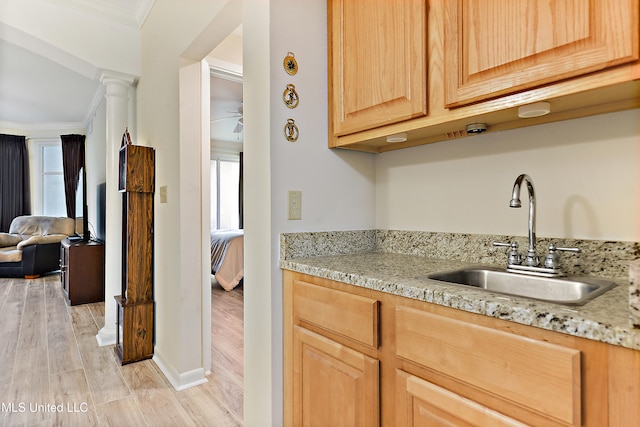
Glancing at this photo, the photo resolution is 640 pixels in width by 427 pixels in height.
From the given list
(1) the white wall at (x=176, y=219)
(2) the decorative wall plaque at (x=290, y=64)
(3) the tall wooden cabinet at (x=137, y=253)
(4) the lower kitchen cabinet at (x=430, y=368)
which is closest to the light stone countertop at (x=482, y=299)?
(4) the lower kitchen cabinet at (x=430, y=368)

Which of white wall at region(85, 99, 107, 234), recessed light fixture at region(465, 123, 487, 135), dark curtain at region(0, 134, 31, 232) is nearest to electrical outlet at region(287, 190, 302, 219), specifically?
recessed light fixture at region(465, 123, 487, 135)

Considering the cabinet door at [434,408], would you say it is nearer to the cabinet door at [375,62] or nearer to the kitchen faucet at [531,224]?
the kitchen faucet at [531,224]

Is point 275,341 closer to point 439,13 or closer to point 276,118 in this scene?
point 276,118

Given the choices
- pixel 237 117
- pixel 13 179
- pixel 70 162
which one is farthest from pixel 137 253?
pixel 13 179

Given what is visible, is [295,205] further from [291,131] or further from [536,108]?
[536,108]

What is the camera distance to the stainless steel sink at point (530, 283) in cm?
100

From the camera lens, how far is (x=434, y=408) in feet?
2.99

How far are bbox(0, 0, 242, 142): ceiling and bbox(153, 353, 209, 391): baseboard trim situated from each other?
2077 mm

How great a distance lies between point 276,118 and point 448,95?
25.7 inches

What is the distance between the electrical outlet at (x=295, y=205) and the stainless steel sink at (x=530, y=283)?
59 centimetres

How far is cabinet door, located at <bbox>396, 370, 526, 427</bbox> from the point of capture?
31.8 inches

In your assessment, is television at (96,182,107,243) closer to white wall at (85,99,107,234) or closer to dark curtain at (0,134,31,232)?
white wall at (85,99,107,234)

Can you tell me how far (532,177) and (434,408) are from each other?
85cm

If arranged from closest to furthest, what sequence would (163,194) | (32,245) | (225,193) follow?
1. (163,194)
2. (32,245)
3. (225,193)
